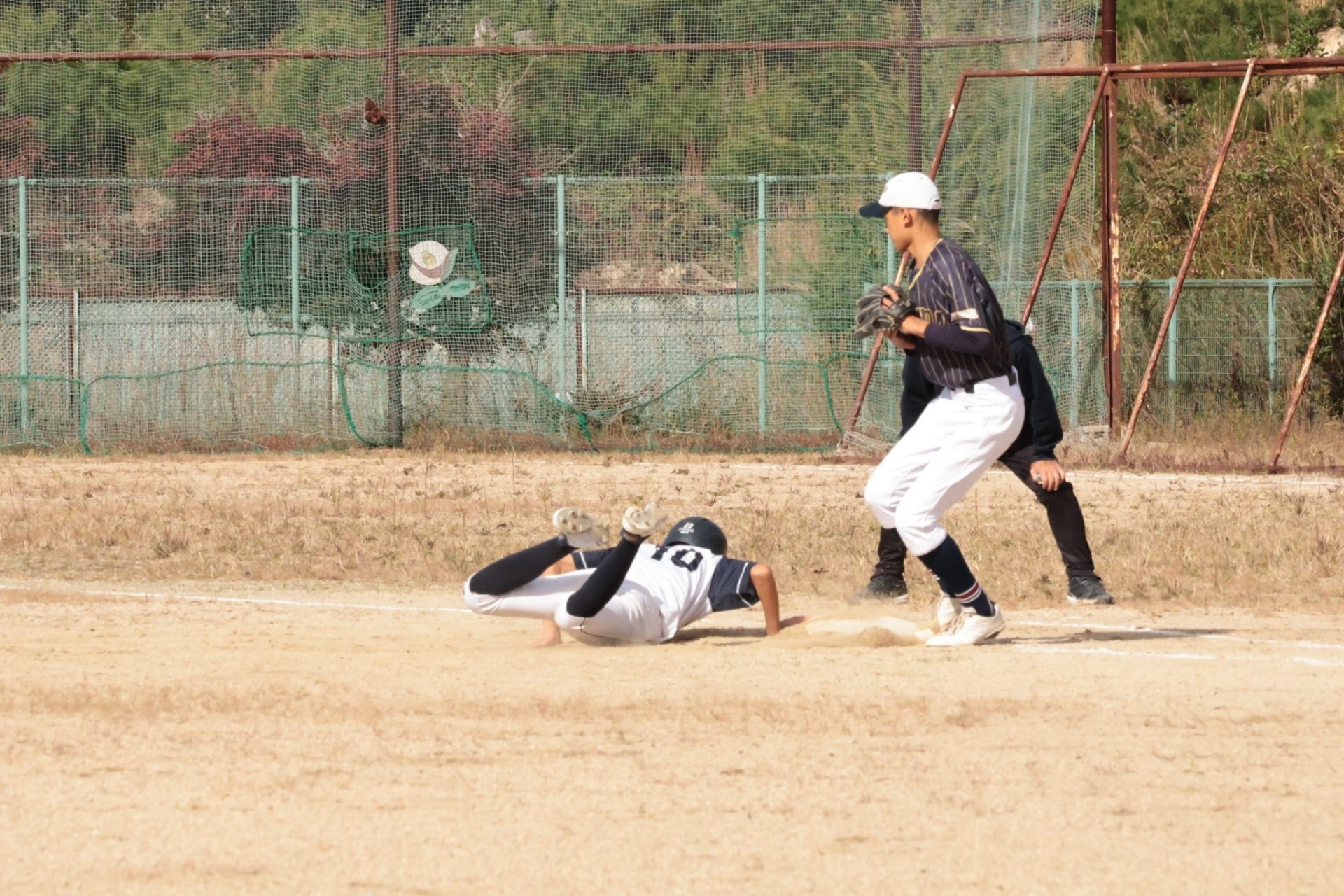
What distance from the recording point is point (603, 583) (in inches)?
280

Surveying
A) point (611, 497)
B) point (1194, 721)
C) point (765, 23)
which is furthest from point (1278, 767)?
point (765, 23)

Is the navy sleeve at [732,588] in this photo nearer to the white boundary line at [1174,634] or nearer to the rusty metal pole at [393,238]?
the white boundary line at [1174,634]

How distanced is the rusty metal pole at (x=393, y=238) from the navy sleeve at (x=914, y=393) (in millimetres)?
10316

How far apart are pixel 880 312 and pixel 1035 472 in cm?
172

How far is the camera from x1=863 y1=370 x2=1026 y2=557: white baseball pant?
23.3 ft

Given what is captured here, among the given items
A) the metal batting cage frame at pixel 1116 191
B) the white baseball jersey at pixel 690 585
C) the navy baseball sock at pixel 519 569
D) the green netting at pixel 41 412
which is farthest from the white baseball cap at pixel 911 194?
the green netting at pixel 41 412

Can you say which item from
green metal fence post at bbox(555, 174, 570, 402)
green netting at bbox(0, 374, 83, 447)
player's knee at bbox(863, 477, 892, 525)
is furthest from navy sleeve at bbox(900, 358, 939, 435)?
green netting at bbox(0, 374, 83, 447)

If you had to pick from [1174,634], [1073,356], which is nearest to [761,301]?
[1073,356]

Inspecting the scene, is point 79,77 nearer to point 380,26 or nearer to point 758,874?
point 380,26

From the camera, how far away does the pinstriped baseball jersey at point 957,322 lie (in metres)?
7.03

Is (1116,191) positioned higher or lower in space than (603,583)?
higher

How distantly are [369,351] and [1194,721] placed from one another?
45.3 ft

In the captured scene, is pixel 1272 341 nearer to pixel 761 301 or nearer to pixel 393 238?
pixel 761 301

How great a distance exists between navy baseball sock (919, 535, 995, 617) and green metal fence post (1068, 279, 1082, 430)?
32.6ft
